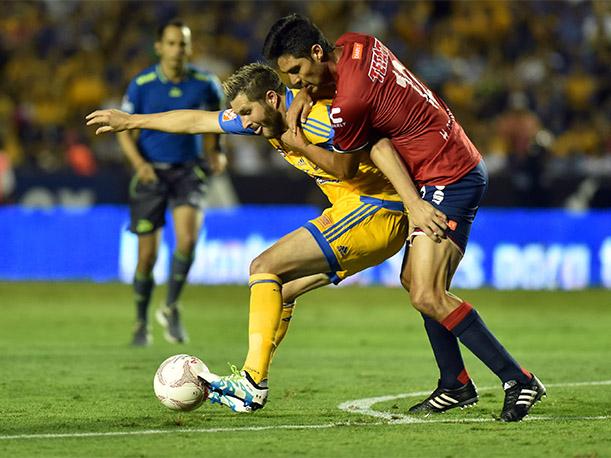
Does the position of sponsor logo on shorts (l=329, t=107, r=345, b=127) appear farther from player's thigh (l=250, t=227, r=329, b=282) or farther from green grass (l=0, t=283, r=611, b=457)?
green grass (l=0, t=283, r=611, b=457)

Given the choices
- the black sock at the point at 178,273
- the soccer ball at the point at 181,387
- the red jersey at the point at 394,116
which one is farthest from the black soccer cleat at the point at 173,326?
the red jersey at the point at 394,116

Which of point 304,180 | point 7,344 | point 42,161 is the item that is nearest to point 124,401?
point 7,344

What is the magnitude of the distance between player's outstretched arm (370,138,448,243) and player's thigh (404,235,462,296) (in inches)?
4.3

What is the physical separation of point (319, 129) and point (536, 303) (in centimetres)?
935

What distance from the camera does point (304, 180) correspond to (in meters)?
19.1

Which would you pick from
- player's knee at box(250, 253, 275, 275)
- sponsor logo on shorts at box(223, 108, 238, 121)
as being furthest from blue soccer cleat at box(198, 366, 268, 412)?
sponsor logo on shorts at box(223, 108, 238, 121)

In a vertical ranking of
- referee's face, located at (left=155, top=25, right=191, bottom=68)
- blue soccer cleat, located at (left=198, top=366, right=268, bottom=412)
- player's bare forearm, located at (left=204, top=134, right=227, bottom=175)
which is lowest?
blue soccer cleat, located at (left=198, top=366, right=268, bottom=412)

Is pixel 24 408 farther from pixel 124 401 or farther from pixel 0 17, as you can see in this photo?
pixel 0 17

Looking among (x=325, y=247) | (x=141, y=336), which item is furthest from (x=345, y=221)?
(x=141, y=336)

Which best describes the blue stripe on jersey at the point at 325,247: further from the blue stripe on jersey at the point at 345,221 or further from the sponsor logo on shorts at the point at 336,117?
the sponsor logo on shorts at the point at 336,117

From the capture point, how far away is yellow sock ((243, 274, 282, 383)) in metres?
6.98

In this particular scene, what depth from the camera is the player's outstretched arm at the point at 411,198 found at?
6675 mm

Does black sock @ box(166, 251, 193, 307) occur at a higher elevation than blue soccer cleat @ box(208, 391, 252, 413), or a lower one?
higher

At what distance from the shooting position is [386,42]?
2245cm
